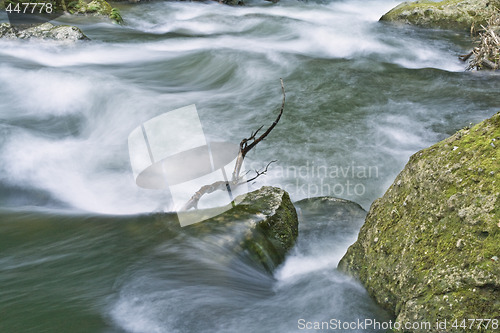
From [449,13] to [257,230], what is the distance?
37.3 ft

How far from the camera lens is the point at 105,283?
3.03m

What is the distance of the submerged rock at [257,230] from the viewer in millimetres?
3521

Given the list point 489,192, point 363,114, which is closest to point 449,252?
point 489,192

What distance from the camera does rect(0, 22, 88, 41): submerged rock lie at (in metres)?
10.9

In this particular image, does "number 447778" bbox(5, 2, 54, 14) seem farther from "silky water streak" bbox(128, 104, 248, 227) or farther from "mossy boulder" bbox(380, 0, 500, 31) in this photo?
"mossy boulder" bbox(380, 0, 500, 31)

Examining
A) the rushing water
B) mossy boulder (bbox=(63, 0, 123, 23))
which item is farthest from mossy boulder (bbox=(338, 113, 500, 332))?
mossy boulder (bbox=(63, 0, 123, 23))

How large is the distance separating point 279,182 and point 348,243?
2010 millimetres

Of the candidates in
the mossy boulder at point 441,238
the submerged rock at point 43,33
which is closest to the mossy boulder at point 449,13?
the submerged rock at point 43,33

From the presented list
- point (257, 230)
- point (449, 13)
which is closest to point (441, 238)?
point (257, 230)

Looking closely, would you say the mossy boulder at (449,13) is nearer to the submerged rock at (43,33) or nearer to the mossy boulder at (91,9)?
the mossy boulder at (91,9)

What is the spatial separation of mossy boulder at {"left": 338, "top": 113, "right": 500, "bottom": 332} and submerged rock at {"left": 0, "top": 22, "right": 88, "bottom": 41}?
1004 centimetres

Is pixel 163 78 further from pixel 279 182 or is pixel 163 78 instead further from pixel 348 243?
pixel 348 243

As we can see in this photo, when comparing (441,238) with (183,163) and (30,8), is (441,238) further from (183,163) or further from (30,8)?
(30,8)

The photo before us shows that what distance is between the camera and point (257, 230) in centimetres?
363
